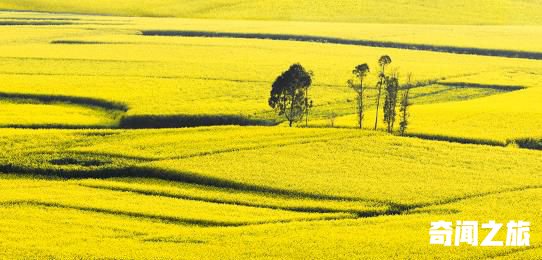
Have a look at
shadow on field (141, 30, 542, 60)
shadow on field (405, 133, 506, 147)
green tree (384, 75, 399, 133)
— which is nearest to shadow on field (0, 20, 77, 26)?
shadow on field (141, 30, 542, 60)

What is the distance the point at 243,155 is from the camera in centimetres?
5009

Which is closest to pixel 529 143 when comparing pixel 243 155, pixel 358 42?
pixel 243 155

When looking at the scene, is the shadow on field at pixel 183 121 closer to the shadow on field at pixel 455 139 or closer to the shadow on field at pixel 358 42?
the shadow on field at pixel 455 139

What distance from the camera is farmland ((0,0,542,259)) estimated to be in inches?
1406

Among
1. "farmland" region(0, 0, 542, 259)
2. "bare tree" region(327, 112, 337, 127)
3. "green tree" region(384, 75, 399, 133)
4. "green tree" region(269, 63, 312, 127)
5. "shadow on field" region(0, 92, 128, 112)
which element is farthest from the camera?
"shadow on field" region(0, 92, 128, 112)

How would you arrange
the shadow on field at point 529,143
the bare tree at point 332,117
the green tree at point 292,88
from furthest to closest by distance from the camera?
1. the green tree at point 292,88
2. the bare tree at point 332,117
3. the shadow on field at point 529,143

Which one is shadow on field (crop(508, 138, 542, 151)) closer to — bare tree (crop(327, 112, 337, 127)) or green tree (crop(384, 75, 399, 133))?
green tree (crop(384, 75, 399, 133))

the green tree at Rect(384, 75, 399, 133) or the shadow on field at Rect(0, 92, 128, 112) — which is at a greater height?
the green tree at Rect(384, 75, 399, 133)

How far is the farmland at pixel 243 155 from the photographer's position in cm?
3572

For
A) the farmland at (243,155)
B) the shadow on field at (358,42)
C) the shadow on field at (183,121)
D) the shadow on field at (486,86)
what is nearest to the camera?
the farmland at (243,155)

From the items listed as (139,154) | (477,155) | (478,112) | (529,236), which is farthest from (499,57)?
(529,236)

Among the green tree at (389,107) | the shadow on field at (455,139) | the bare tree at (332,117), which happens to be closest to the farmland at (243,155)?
the shadow on field at (455,139)

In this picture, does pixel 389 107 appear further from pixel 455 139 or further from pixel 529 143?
pixel 529 143

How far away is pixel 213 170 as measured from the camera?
4650 cm
